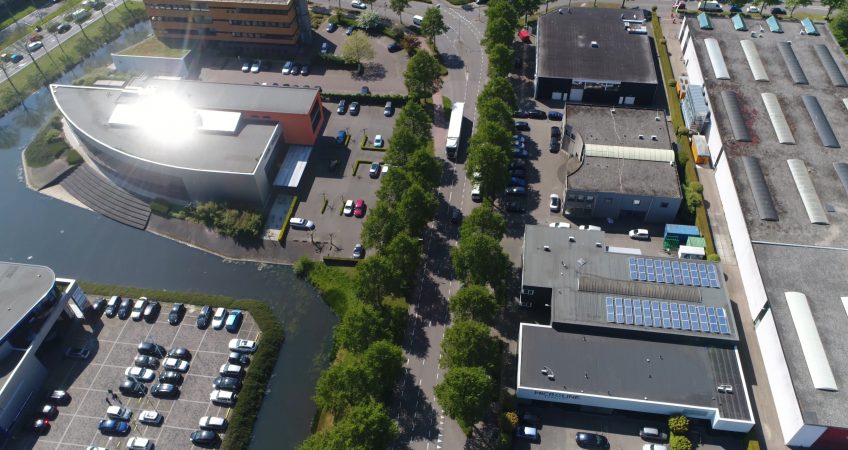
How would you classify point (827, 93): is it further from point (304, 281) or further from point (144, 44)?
point (144, 44)

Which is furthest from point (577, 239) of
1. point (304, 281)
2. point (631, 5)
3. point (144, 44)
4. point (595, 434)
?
point (144, 44)

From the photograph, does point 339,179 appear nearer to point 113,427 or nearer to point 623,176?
point 623,176

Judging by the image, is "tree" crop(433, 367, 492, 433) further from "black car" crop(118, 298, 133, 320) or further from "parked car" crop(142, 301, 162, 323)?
"black car" crop(118, 298, 133, 320)

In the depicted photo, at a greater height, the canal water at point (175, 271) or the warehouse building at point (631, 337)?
the warehouse building at point (631, 337)

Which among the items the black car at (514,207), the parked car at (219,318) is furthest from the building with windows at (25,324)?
the black car at (514,207)

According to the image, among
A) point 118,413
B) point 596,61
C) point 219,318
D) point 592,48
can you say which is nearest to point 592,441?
point 219,318

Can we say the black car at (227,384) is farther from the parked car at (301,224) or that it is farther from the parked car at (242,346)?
the parked car at (301,224)
